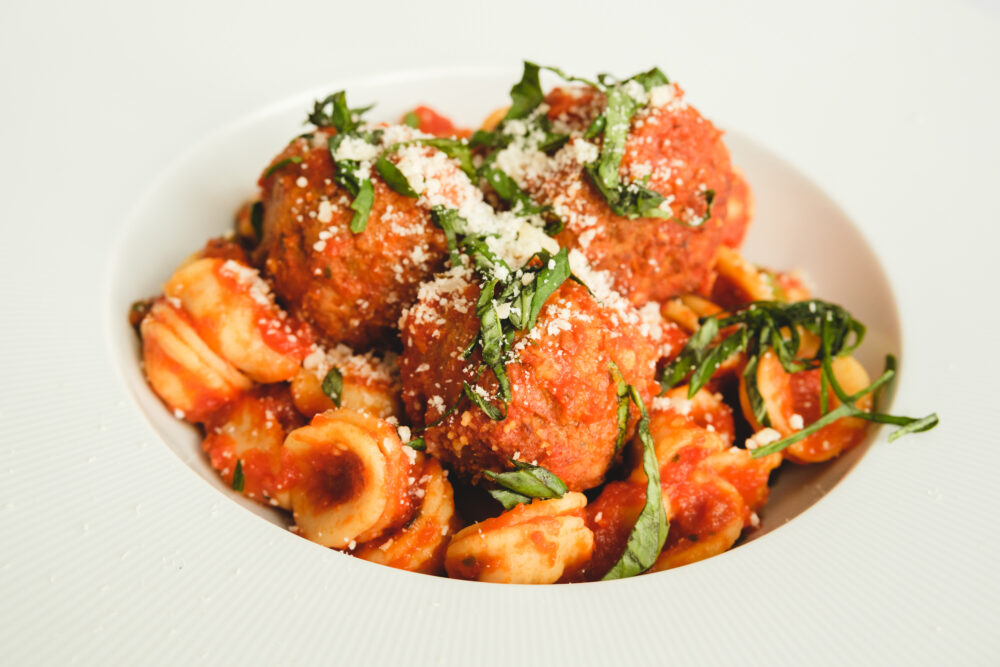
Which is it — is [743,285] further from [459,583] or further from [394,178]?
[459,583]

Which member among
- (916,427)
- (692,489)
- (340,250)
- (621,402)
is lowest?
(692,489)

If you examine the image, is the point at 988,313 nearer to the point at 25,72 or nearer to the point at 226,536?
the point at 226,536

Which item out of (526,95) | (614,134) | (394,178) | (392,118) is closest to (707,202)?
(614,134)

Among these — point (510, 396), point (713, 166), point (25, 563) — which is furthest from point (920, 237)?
point (25, 563)

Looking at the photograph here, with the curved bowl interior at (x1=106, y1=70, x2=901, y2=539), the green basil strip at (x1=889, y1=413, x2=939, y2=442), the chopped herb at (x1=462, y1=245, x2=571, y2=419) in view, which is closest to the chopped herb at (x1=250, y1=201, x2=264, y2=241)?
the curved bowl interior at (x1=106, y1=70, x2=901, y2=539)

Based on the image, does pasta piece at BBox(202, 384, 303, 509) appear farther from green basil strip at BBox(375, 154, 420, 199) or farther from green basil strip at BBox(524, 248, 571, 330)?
green basil strip at BBox(524, 248, 571, 330)
